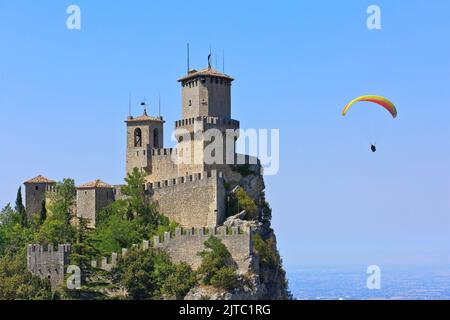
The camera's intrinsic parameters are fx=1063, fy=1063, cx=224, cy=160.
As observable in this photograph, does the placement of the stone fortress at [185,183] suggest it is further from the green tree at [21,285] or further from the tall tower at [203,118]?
the green tree at [21,285]

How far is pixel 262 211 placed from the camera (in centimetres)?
6631

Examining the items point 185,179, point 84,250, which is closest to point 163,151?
point 185,179

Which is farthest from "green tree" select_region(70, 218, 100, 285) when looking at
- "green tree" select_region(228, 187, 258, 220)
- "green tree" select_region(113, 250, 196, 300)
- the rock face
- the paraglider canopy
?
the paraglider canopy

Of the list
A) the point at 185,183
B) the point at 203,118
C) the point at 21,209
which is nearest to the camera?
the point at 185,183

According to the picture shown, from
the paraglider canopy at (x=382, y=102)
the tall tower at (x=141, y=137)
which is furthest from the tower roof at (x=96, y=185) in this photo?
the paraglider canopy at (x=382, y=102)

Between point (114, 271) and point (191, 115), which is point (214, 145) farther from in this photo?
point (114, 271)

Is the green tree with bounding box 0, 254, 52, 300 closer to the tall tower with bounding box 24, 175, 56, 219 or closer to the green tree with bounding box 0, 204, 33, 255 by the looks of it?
the green tree with bounding box 0, 204, 33, 255

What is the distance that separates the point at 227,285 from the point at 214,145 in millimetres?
10921

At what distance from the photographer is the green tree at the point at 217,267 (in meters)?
56.8

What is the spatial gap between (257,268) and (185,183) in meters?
7.01

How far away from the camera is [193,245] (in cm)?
5850

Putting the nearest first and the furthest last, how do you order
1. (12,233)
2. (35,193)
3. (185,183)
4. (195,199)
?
(195,199), (185,183), (12,233), (35,193)

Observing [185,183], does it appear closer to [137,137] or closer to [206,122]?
[206,122]
